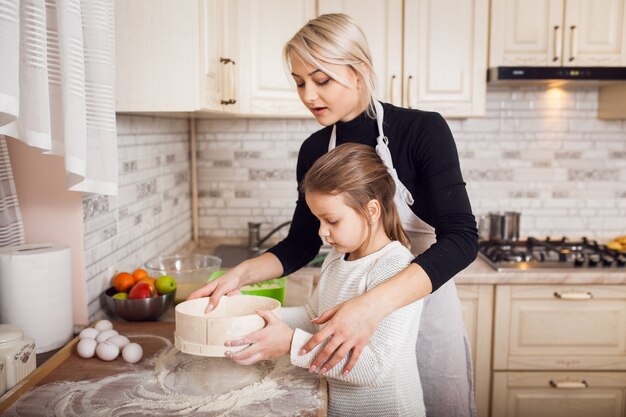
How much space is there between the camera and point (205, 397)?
118 centimetres

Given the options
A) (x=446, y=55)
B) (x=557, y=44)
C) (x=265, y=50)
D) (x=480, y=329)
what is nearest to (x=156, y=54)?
(x=265, y=50)

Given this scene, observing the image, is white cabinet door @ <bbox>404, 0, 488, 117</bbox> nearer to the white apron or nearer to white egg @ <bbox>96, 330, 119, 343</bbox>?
the white apron

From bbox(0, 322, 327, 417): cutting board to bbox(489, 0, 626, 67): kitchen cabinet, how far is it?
1.83 m

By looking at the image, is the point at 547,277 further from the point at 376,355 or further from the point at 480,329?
the point at 376,355

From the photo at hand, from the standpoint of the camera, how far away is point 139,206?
2.12 meters

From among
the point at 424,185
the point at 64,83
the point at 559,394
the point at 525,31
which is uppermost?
the point at 525,31

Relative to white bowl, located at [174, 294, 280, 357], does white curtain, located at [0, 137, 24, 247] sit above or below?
above

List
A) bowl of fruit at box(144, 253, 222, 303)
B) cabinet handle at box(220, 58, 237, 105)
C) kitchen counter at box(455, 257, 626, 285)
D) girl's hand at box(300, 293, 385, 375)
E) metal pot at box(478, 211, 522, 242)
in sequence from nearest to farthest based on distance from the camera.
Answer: girl's hand at box(300, 293, 385, 375) → bowl of fruit at box(144, 253, 222, 303) → cabinet handle at box(220, 58, 237, 105) → kitchen counter at box(455, 257, 626, 285) → metal pot at box(478, 211, 522, 242)

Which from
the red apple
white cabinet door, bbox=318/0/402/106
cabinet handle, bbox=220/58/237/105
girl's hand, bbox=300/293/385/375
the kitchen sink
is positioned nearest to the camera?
girl's hand, bbox=300/293/385/375

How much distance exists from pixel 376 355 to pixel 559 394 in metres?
1.61

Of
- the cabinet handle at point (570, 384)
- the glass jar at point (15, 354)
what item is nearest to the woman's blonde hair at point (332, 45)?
the glass jar at point (15, 354)

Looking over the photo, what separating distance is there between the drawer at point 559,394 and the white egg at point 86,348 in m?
1.66

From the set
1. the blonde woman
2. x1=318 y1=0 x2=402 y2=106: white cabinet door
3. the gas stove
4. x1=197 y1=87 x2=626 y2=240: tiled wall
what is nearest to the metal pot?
the gas stove

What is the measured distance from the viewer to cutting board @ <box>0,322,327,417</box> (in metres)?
1.14
